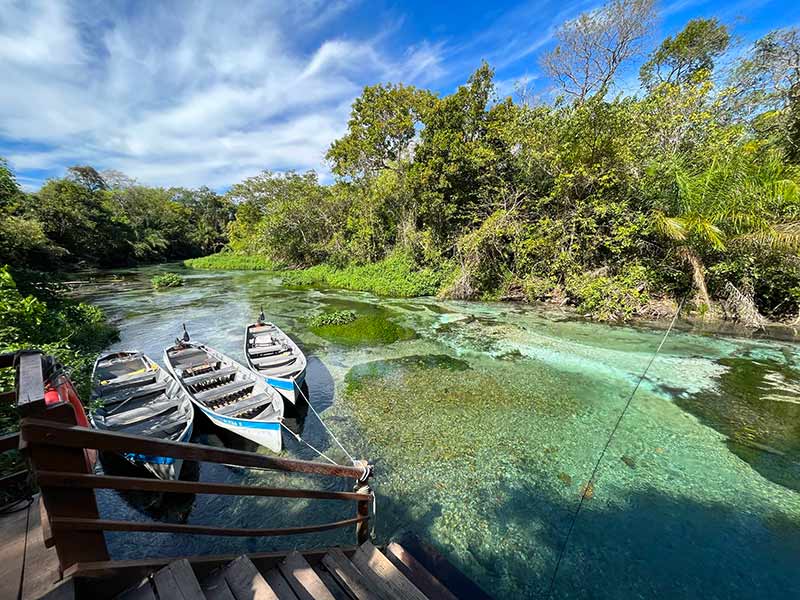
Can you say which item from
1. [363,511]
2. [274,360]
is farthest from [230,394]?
[363,511]

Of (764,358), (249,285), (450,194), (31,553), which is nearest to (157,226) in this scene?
(249,285)

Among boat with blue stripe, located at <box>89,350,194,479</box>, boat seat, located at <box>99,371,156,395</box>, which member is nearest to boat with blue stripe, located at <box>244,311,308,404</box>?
boat with blue stripe, located at <box>89,350,194,479</box>

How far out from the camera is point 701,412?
7.08 meters

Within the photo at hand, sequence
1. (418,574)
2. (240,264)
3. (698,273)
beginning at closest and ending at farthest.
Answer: (418,574)
(698,273)
(240,264)

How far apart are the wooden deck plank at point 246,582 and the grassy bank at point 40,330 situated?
2.38 meters

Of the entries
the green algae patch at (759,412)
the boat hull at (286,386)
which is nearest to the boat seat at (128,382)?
the boat hull at (286,386)

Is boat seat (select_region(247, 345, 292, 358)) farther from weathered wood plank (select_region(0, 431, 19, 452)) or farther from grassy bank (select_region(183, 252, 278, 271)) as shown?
grassy bank (select_region(183, 252, 278, 271))

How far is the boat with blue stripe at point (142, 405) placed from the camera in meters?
5.21

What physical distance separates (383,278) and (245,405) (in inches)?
692

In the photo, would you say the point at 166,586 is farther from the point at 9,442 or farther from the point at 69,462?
the point at 9,442

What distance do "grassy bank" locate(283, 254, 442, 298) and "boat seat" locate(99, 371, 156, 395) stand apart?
14.5 metres

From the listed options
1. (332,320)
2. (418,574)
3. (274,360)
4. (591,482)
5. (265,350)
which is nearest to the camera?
(418,574)

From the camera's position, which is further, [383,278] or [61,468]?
[383,278]

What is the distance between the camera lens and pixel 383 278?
77.1 ft
